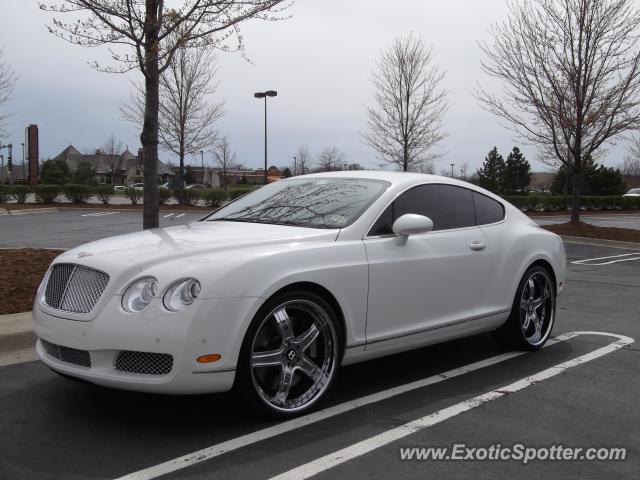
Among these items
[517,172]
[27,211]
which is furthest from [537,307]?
[517,172]

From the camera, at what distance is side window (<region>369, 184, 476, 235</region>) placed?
179 inches

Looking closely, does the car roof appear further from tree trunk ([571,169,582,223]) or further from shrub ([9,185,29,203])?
shrub ([9,185,29,203])

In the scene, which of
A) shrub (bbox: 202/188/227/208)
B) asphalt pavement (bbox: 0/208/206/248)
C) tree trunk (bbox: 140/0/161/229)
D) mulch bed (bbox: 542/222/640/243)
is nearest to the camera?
tree trunk (bbox: 140/0/161/229)

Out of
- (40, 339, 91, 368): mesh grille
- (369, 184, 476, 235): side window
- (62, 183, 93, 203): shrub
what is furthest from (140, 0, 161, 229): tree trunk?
(62, 183, 93, 203): shrub

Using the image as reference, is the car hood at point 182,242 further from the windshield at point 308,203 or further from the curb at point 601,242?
the curb at point 601,242

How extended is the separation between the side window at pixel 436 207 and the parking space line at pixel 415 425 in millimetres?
1275

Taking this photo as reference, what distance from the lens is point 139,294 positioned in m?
3.48

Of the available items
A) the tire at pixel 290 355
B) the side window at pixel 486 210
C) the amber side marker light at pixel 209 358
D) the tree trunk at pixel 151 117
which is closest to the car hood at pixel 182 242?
the tire at pixel 290 355

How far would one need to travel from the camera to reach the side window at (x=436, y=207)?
15.0 feet

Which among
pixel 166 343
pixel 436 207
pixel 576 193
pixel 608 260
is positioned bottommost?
pixel 608 260

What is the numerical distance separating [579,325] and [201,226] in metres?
4.29

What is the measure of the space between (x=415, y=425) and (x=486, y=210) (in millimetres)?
2359

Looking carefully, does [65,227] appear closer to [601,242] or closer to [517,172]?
[601,242]

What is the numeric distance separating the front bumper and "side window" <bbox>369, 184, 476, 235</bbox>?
137 cm
